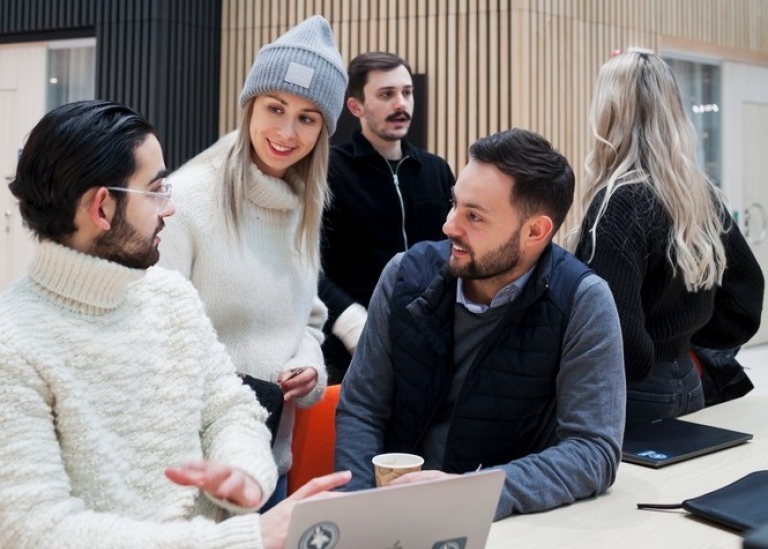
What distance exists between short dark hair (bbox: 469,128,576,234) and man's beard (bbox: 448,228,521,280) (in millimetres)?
87

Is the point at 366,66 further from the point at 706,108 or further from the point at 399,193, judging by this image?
the point at 706,108

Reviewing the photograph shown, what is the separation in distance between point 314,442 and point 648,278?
1.13 m

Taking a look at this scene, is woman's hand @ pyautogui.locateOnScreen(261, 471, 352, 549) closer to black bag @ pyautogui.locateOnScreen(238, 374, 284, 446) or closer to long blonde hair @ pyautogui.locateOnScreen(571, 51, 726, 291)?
black bag @ pyautogui.locateOnScreen(238, 374, 284, 446)

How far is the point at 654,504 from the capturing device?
6.19 ft

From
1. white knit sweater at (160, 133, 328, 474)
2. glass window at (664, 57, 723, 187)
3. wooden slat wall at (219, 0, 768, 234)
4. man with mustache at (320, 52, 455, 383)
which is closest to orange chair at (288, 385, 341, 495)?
white knit sweater at (160, 133, 328, 474)

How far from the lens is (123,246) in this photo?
1693 mm

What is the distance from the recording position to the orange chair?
2.45m

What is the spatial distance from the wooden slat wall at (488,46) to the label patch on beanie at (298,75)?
424 centimetres

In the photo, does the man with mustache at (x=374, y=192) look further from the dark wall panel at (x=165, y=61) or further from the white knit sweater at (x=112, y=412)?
the dark wall panel at (x=165, y=61)

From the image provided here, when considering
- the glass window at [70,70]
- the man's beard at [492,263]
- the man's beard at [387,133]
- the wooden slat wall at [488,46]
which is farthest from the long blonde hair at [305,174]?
the glass window at [70,70]

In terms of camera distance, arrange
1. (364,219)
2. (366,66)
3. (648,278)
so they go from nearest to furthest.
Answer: (648,278) → (364,219) → (366,66)

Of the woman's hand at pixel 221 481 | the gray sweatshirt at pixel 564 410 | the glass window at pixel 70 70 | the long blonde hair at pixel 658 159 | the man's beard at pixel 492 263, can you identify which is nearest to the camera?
the woman's hand at pixel 221 481

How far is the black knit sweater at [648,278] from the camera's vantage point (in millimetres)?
2539

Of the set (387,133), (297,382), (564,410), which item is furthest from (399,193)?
(564,410)
